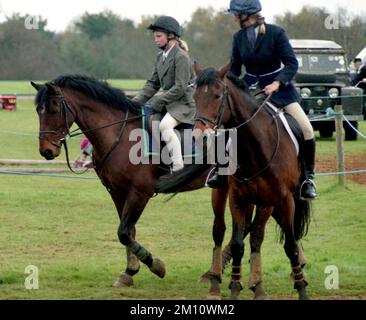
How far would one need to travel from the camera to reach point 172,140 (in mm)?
9023

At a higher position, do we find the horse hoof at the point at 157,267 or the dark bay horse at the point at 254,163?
the dark bay horse at the point at 254,163

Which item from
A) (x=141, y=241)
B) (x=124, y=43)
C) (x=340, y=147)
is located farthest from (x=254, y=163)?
(x=124, y=43)

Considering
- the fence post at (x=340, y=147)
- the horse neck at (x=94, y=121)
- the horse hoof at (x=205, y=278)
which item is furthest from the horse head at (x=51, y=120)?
the fence post at (x=340, y=147)

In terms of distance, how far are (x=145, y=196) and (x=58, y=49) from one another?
153ft

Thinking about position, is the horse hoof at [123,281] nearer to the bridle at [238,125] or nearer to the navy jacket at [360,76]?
the bridle at [238,125]

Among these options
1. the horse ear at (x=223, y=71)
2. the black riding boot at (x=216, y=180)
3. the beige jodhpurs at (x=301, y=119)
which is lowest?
the black riding boot at (x=216, y=180)

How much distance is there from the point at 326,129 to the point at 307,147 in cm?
1663

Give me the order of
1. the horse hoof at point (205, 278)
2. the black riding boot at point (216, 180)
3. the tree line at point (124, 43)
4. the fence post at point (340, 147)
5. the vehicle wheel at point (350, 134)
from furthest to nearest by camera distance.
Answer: the tree line at point (124, 43)
the vehicle wheel at point (350, 134)
the fence post at point (340, 147)
the horse hoof at point (205, 278)
the black riding boot at point (216, 180)

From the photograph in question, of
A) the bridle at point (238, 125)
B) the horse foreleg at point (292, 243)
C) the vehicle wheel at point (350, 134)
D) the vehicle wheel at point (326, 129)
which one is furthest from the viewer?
the vehicle wheel at point (326, 129)

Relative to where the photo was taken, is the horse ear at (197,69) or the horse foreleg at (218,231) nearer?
the horse ear at (197,69)

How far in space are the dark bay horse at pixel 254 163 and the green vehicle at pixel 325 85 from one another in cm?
1416

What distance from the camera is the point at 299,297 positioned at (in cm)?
768

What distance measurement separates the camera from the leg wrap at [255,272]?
7.95 m

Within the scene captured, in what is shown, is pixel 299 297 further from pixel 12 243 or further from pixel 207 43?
pixel 207 43
